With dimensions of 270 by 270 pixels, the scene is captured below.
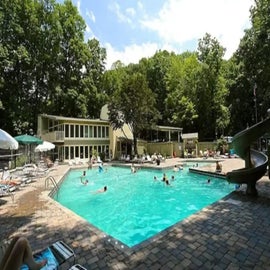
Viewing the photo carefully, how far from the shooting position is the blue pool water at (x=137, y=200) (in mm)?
8039

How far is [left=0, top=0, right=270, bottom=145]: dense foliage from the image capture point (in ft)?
84.4

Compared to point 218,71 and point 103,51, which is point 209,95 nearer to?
point 218,71

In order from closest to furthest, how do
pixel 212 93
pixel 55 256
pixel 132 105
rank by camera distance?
pixel 55 256 < pixel 132 105 < pixel 212 93

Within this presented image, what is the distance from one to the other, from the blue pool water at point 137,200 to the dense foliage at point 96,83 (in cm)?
1071

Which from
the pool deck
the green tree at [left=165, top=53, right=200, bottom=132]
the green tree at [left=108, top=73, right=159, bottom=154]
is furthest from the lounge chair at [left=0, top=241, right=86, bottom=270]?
the green tree at [left=165, top=53, right=200, bottom=132]

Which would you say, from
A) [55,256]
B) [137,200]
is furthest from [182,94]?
[55,256]

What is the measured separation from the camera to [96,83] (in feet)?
110

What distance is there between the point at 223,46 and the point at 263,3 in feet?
54.8

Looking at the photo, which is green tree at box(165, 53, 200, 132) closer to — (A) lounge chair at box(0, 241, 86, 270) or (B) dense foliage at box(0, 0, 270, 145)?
(B) dense foliage at box(0, 0, 270, 145)

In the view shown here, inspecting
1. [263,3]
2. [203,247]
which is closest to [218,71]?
[263,3]

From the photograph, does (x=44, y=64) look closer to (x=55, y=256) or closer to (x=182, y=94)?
(x=182, y=94)

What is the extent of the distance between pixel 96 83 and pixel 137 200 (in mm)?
25732

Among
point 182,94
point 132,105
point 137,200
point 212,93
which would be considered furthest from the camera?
point 182,94

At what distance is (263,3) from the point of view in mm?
16828
